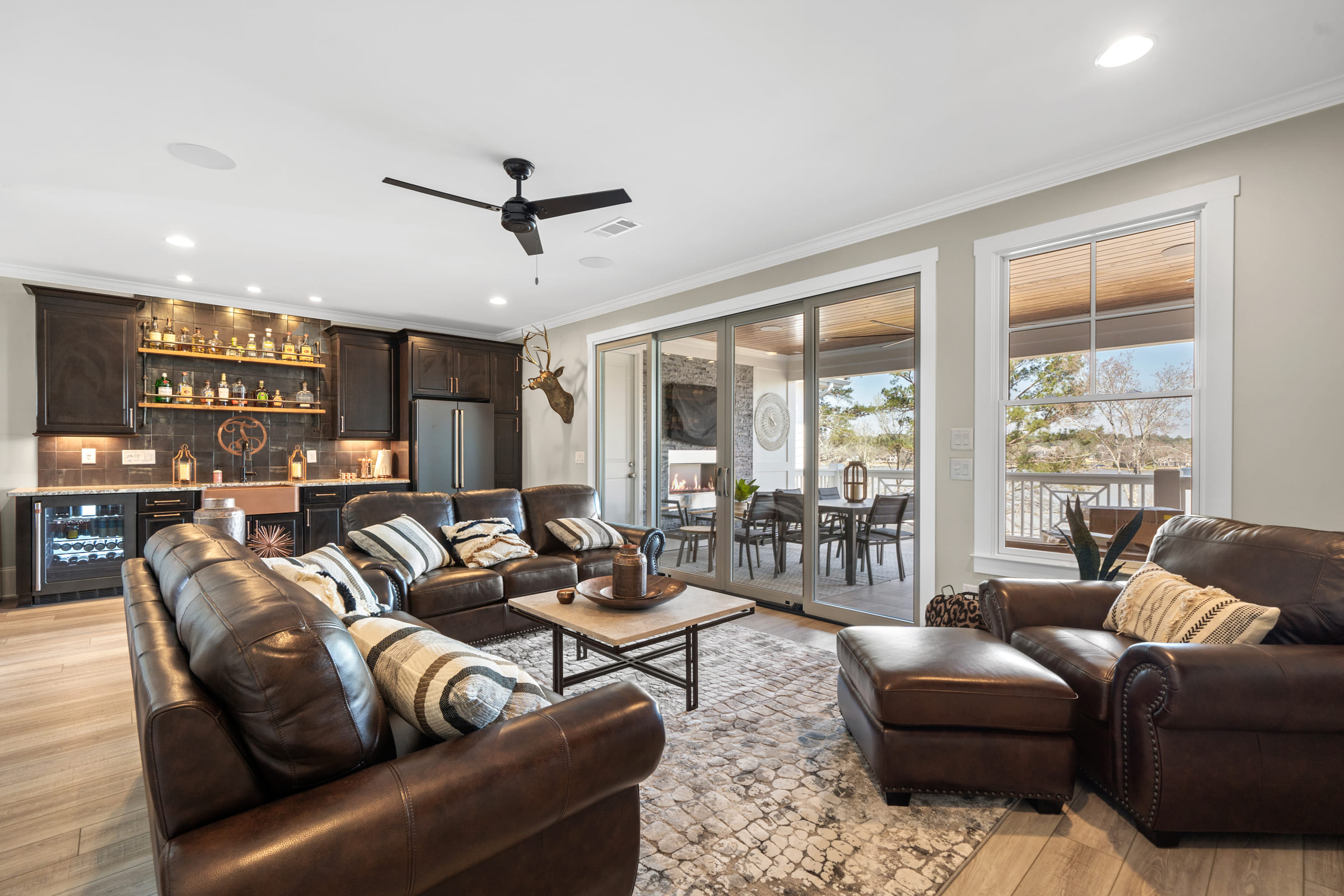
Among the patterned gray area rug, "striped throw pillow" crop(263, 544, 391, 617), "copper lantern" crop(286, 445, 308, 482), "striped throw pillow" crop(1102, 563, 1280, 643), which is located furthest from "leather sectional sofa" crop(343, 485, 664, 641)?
"copper lantern" crop(286, 445, 308, 482)

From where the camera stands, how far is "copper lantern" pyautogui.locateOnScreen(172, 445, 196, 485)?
218 inches

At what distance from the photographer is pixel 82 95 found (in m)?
2.50

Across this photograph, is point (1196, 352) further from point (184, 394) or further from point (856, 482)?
point (184, 394)

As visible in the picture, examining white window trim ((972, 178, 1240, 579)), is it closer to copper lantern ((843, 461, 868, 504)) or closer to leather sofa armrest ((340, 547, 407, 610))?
copper lantern ((843, 461, 868, 504))

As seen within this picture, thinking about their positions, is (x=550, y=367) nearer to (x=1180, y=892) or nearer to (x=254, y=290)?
(x=254, y=290)

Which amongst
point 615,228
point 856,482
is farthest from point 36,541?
point 856,482

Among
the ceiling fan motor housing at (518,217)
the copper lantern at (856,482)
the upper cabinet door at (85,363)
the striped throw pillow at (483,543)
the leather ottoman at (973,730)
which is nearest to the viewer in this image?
the leather ottoman at (973,730)

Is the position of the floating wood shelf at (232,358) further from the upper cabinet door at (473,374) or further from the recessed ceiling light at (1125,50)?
the recessed ceiling light at (1125,50)

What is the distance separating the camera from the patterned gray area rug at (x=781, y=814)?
168cm

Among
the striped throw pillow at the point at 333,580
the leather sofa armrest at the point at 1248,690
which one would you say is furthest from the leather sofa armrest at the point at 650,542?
the leather sofa armrest at the point at 1248,690

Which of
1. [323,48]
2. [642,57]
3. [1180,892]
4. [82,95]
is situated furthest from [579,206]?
[1180,892]

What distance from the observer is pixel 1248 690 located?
1.71 meters

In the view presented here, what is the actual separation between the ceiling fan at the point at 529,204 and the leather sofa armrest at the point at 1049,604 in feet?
7.91

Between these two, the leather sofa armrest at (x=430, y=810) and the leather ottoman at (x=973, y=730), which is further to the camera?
the leather ottoman at (x=973, y=730)
